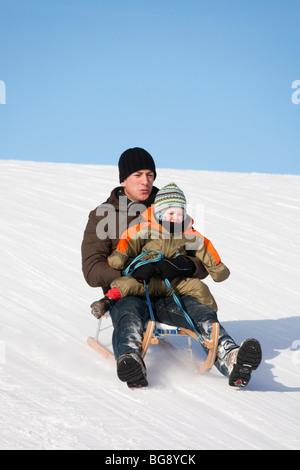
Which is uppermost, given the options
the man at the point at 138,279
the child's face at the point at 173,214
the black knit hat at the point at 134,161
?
the black knit hat at the point at 134,161

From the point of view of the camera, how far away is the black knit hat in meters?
3.60

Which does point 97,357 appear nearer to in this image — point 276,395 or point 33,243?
point 276,395

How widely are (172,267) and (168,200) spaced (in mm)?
392

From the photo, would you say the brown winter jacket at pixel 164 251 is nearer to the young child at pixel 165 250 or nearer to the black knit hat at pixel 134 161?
the young child at pixel 165 250

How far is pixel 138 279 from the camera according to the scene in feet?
10.2

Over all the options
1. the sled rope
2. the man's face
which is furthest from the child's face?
the man's face

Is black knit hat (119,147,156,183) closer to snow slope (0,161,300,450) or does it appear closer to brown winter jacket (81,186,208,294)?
brown winter jacket (81,186,208,294)

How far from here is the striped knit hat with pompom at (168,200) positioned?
10.4ft

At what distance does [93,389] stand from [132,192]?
55.3 inches

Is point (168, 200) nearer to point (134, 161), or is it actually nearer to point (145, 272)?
point (145, 272)

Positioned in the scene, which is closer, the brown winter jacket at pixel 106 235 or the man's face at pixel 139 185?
the brown winter jacket at pixel 106 235

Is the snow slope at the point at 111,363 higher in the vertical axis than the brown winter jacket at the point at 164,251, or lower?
lower

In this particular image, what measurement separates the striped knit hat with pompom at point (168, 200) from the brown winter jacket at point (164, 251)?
0.23ft

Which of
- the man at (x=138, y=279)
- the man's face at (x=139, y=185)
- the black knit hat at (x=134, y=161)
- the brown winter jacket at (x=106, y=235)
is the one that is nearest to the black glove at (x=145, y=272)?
the man at (x=138, y=279)
